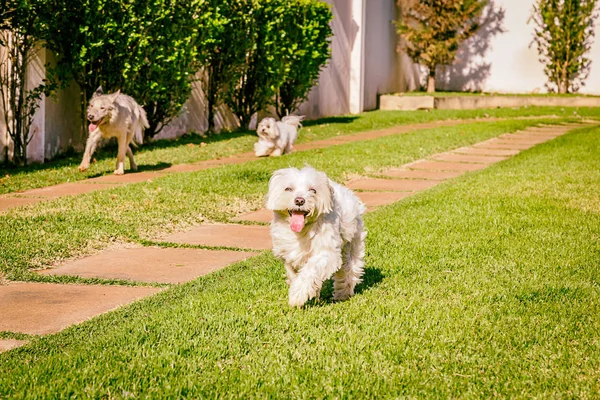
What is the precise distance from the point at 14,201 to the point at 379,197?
3399 mm

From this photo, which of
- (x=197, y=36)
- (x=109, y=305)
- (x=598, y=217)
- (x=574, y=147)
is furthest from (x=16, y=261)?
(x=574, y=147)

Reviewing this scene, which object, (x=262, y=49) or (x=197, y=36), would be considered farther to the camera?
(x=262, y=49)

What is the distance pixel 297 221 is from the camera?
4.30 m

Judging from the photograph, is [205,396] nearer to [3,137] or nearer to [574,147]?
[3,137]

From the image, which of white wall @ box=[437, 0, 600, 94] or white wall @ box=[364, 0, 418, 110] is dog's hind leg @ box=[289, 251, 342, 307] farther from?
white wall @ box=[437, 0, 600, 94]

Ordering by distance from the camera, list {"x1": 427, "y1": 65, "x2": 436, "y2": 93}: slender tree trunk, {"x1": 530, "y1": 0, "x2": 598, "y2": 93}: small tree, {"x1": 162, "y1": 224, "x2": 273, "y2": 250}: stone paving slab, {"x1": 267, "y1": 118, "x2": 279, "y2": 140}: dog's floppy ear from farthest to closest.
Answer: {"x1": 427, "y1": 65, "x2": 436, "y2": 93}: slender tree trunk
{"x1": 530, "y1": 0, "x2": 598, "y2": 93}: small tree
{"x1": 267, "y1": 118, "x2": 279, "y2": 140}: dog's floppy ear
{"x1": 162, "y1": 224, "x2": 273, "y2": 250}: stone paving slab

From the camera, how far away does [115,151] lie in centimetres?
1149

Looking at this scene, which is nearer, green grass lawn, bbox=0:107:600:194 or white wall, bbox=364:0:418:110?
green grass lawn, bbox=0:107:600:194

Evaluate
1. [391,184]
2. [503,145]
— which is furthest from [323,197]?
[503,145]

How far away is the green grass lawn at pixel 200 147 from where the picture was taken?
29.5 ft

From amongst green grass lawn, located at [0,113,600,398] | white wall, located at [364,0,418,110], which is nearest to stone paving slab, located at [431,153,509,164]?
green grass lawn, located at [0,113,600,398]

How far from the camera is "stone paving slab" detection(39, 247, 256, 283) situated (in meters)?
5.13

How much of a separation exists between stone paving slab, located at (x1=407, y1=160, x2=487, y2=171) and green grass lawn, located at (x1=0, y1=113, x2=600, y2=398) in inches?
118

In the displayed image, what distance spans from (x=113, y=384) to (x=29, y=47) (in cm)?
725
